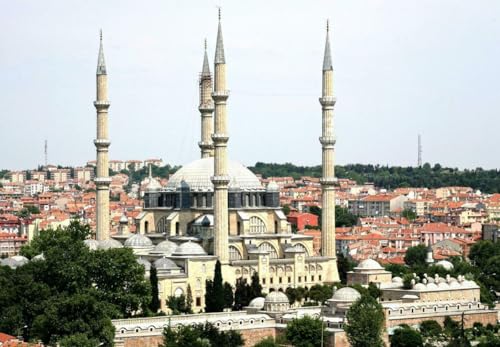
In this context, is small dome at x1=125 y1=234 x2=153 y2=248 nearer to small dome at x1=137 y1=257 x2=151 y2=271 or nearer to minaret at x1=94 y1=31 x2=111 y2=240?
minaret at x1=94 y1=31 x2=111 y2=240

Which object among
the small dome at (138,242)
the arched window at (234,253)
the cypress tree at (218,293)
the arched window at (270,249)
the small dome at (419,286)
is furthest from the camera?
the arched window at (270,249)

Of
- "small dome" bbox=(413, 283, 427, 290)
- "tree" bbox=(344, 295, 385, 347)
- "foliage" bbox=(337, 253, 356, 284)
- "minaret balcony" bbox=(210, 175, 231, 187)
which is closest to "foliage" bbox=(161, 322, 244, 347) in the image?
"tree" bbox=(344, 295, 385, 347)

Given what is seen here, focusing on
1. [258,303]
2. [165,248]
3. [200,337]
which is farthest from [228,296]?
[200,337]

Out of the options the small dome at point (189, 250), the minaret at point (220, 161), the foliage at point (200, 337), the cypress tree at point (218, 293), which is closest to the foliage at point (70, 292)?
the foliage at point (200, 337)

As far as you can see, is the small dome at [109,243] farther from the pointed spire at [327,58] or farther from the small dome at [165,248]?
the pointed spire at [327,58]

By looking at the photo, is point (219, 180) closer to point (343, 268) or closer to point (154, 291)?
point (154, 291)
